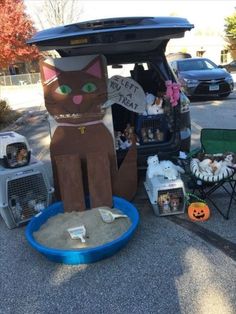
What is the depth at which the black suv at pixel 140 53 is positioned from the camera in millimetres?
3473

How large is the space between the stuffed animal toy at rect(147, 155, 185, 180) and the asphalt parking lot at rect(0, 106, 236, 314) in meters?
0.45

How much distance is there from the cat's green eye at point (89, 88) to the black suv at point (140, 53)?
1.26ft

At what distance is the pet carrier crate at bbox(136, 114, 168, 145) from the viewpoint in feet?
15.2

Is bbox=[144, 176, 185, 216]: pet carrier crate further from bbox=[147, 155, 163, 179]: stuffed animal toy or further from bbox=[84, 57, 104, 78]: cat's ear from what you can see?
bbox=[84, 57, 104, 78]: cat's ear

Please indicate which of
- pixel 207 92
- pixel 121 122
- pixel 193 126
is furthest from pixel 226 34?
pixel 121 122

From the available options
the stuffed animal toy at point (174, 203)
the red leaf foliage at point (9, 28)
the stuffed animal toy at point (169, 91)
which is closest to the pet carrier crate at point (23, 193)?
the stuffed animal toy at point (174, 203)

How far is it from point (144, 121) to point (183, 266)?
2.03 meters

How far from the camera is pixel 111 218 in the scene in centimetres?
361

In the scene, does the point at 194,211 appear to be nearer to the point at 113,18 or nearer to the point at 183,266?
the point at 183,266

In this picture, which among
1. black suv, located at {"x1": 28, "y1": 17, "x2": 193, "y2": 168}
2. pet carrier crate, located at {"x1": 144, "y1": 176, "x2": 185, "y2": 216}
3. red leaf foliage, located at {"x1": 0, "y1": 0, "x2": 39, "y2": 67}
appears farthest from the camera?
red leaf foliage, located at {"x1": 0, "y1": 0, "x2": 39, "y2": 67}

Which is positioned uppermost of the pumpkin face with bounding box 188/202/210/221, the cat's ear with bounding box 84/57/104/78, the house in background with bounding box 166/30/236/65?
the cat's ear with bounding box 84/57/104/78

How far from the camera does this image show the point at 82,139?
424cm

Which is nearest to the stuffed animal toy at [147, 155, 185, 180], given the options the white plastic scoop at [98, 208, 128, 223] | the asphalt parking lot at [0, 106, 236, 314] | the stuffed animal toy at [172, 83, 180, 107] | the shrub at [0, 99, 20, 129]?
the asphalt parking lot at [0, 106, 236, 314]

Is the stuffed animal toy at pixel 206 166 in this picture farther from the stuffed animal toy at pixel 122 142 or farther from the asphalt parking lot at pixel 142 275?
the stuffed animal toy at pixel 122 142
